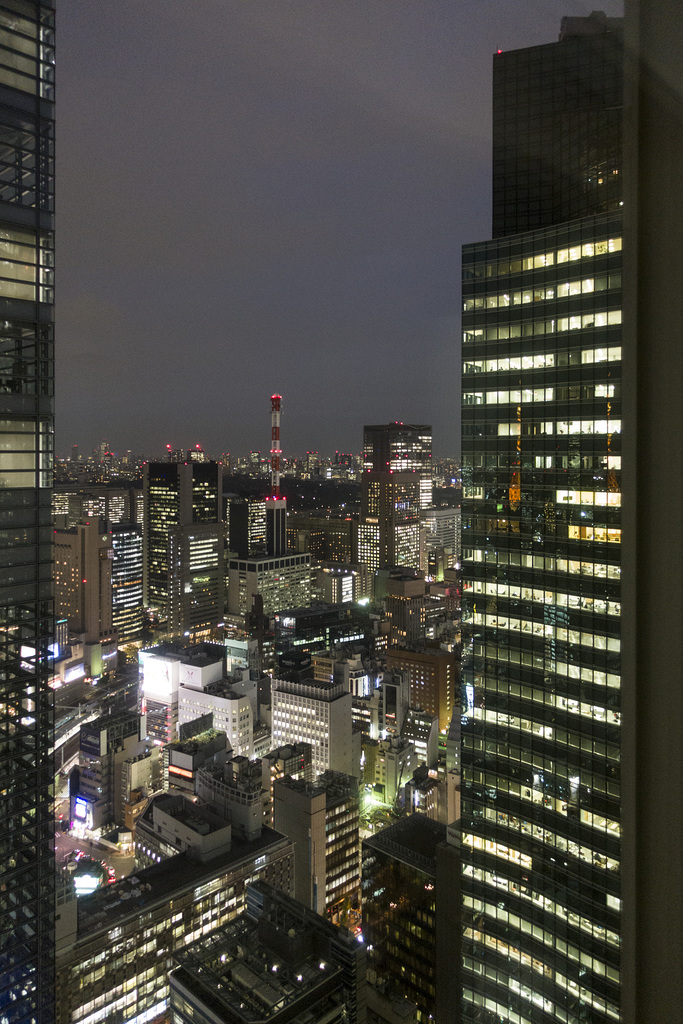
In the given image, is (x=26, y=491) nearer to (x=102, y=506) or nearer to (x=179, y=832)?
(x=179, y=832)

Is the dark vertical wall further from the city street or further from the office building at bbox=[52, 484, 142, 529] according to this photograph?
the office building at bbox=[52, 484, 142, 529]

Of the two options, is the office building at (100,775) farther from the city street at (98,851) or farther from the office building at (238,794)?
the office building at (238,794)

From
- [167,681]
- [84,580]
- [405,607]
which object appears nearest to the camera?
[167,681]

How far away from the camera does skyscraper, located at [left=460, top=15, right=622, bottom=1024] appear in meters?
3.75

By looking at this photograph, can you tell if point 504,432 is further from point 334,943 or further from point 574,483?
point 334,943

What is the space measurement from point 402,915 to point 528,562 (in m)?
5.40

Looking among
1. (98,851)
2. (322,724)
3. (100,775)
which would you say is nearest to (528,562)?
(98,851)

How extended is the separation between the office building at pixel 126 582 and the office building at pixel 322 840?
44.6 feet

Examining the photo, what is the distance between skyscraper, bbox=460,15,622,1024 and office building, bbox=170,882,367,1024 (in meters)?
1.94

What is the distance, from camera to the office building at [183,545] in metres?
22.7

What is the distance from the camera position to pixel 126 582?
23109 millimetres

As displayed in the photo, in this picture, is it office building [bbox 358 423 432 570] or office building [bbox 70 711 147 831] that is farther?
office building [bbox 358 423 432 570]

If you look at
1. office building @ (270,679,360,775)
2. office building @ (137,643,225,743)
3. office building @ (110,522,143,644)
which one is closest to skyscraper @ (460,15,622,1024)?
office building @ (270,679,360,775)

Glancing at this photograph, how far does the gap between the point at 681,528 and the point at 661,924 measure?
1.39ft
